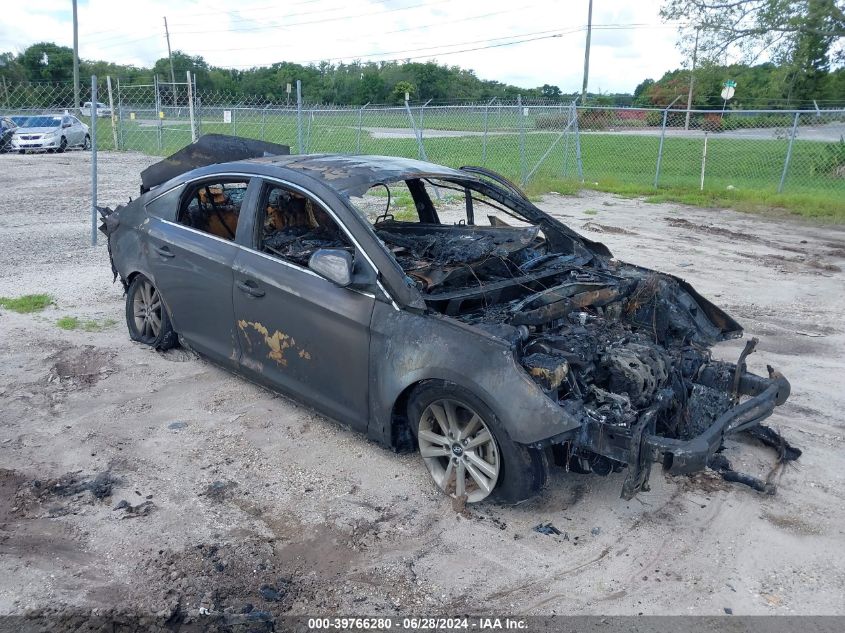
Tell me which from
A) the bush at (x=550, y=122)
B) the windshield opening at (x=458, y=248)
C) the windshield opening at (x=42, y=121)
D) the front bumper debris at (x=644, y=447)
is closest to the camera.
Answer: the front bumper debris at (x=644, y=447)

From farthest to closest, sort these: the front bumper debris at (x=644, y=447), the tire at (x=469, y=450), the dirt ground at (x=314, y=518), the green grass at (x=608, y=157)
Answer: the green grass at (x=608, y=157)
the tire at (x=469, y=450)
the front bumper debris at (x=644, y=447)
the dirt ground at (x=314, y=518)

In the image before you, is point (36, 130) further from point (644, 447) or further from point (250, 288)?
point (644, 447)

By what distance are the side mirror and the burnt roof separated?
53cm

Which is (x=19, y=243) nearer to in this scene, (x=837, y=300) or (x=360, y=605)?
(x=360, y=605)

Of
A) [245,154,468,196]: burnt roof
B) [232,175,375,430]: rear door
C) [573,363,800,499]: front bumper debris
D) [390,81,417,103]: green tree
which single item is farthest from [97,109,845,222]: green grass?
[390,81,417,103]: green tree

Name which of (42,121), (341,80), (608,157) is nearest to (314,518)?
(608,157)

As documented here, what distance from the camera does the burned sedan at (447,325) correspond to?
3557 millimetres

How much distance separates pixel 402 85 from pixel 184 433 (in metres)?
39.7

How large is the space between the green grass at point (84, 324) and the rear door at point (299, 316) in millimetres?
2327

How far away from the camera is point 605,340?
4.05 meters

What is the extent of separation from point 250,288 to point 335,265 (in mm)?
839

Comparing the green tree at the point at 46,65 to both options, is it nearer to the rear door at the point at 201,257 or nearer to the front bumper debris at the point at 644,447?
the rear door at the point at 201,257

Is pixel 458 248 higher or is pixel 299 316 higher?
pixel 458 248

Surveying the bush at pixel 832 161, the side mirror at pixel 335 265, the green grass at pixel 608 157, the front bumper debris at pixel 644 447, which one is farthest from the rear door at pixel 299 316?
the bush at pixel 832 161
